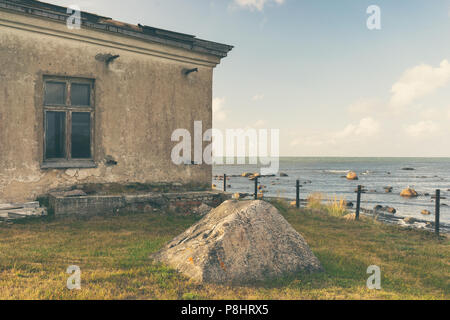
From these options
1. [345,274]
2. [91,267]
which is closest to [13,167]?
[91,267]

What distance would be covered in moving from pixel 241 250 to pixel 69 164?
18.4 ft

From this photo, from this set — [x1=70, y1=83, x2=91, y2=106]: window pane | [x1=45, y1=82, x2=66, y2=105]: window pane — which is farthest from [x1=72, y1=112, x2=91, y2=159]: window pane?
[x1=45, y1=82, x2=66, y2=105]: window pane

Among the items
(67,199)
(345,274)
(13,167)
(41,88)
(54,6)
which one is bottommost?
(345,274)

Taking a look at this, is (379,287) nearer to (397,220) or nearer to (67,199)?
(67,199)

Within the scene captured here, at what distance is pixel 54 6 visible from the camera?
8.11 metres

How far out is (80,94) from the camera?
27.9 ft

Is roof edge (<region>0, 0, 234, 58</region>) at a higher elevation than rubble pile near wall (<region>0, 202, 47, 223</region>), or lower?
higher

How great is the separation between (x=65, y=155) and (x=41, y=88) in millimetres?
1646

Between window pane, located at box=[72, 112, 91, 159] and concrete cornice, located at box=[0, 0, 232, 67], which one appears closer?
concrete cornice, located at box=[0, 0, 232, 67]

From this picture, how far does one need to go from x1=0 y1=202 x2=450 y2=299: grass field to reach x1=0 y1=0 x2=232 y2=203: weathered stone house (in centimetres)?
139

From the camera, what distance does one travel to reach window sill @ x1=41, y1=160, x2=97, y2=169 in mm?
7985

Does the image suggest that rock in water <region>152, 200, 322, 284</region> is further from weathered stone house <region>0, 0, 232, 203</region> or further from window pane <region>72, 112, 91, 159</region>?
window pane <region>72, 112, 91, 159</region>
